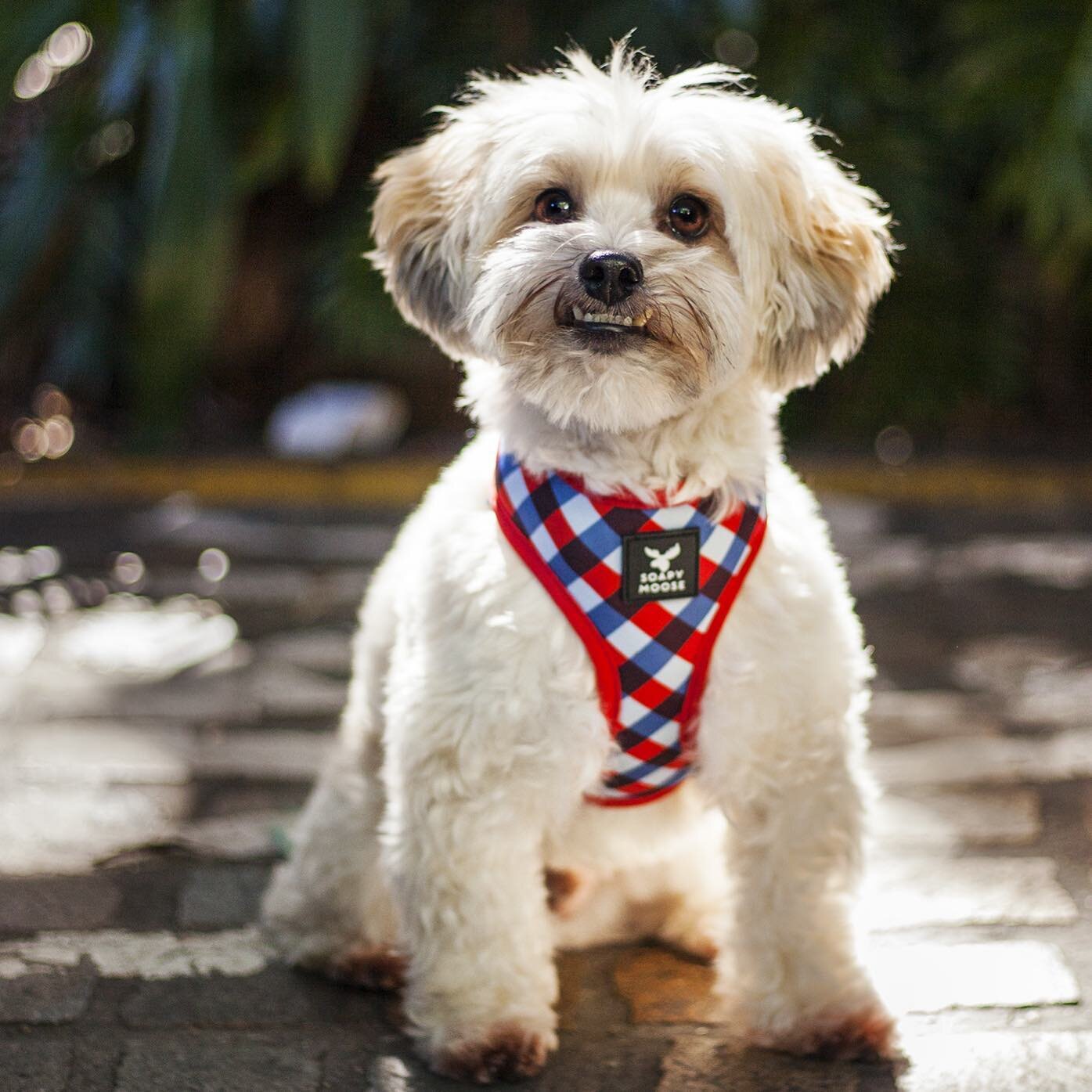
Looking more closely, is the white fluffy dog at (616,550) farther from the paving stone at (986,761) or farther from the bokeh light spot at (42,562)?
the bokeh light spot at (42,562)

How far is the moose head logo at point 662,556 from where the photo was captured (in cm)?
210

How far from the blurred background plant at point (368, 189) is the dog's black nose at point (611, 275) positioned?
3.41 meters

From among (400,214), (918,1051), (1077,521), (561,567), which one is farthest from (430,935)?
(1077,521)

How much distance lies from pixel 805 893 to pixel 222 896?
1.11m

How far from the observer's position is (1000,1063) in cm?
217

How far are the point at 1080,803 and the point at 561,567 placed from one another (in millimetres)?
1507

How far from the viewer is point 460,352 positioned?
2.28 meters

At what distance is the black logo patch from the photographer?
2.10 meters

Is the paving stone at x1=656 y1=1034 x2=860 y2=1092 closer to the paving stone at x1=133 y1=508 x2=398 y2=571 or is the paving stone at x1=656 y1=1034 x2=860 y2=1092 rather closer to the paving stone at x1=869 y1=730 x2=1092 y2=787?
the paving stone at x1=869 y1=730 x2=1092 y2=787

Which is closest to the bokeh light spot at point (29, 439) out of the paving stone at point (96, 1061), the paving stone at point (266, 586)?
the paving stone at point (266, 586)

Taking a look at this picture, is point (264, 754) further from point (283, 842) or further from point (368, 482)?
point (368, 482)

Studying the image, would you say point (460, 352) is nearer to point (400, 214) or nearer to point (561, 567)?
point (400, 214)

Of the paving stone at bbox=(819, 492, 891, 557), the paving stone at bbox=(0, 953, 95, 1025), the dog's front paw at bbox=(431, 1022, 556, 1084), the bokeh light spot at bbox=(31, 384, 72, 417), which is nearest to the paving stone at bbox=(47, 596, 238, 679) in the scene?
the paving stone at bbox=(0, 953, 95, 1025)

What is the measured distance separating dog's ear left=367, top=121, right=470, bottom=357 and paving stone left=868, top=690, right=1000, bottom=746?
64.7 inches
